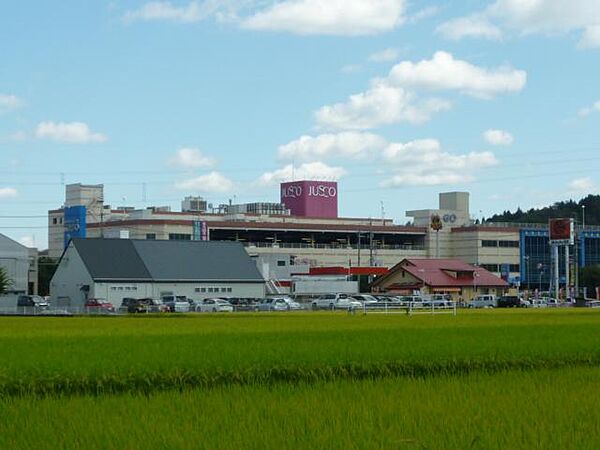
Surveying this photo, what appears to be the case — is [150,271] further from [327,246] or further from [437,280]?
[327,246]

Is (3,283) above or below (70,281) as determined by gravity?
below

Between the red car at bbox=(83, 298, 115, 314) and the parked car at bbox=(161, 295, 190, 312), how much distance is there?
12.3 ft

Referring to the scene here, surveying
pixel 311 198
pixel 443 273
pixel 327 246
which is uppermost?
pixel 311 198

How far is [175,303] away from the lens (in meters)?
75.6

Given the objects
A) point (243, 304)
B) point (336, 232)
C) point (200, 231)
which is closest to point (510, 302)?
point (243, 304)

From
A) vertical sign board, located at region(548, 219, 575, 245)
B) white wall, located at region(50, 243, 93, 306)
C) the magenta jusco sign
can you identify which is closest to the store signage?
the magenta jusco sign

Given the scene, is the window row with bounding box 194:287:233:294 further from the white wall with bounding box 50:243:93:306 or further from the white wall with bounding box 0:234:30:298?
the white wall with bounding box 0:234:30:298

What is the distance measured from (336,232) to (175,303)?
213 feet

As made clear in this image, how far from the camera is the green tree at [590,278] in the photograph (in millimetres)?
125562

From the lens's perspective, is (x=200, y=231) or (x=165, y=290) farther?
(x=200, y=231)

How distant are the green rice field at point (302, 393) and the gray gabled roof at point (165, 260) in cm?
5735

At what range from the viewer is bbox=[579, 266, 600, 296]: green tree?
126 m

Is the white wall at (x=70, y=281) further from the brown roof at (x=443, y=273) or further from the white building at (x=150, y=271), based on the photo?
the brown roof at (x=443, y=273)

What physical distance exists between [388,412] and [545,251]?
126 metres
